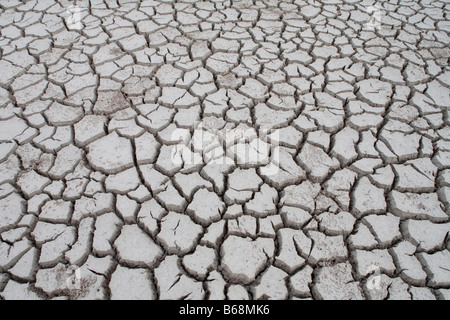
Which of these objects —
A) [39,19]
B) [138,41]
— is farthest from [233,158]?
[39,19]

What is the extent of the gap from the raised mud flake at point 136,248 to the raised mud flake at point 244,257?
352 mm

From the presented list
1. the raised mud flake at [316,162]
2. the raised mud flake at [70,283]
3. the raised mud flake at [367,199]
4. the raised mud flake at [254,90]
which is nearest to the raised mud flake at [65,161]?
the raised mud flake at [70,283]

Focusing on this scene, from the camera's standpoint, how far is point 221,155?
7.63 ft

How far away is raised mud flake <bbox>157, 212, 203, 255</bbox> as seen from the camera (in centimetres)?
183

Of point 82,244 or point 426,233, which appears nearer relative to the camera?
point 82,244

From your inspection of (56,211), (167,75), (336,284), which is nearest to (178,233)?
(56,211)

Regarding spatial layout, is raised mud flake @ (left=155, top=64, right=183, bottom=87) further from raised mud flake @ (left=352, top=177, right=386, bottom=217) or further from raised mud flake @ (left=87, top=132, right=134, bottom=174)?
raised mud flake @ (left=352, top=177, right=386, bottom=217)

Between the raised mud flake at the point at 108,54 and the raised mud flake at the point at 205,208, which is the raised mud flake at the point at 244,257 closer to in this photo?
the raised mud flake at the point at 205,208

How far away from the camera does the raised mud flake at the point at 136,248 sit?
5.83 feet

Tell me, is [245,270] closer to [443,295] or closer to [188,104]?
[443,295]

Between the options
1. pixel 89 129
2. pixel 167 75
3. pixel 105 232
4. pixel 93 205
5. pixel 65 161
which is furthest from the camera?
pixel 167 75

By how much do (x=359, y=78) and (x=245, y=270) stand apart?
205cm

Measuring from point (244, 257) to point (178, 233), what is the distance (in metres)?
0.38

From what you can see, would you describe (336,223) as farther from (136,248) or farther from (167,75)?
(167,75)
